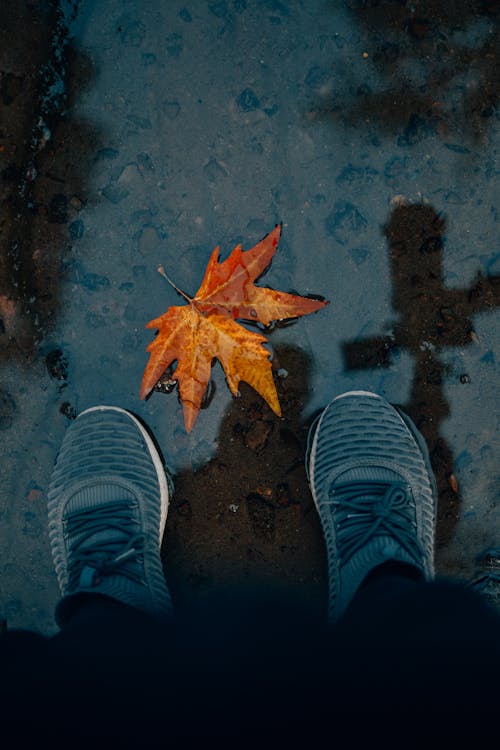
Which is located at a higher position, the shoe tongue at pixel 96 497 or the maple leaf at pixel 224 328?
the maple leaf at pixel 224 328

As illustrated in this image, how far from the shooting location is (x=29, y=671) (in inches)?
52.1

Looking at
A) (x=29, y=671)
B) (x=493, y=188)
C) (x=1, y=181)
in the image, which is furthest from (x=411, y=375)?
(x=1, y=181)

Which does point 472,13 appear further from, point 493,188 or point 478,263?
point 478,263

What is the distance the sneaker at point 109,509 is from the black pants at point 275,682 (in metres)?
0.33

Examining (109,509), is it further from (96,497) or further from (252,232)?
(252,232)

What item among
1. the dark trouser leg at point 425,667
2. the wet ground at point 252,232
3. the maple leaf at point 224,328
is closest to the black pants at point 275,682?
the dark trouser leg at point 425,667

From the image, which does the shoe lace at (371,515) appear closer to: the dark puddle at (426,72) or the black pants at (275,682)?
the black pants at (275,682)

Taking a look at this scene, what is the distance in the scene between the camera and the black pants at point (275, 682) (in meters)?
1.06

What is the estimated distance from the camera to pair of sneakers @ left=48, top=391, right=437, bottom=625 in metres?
1.77

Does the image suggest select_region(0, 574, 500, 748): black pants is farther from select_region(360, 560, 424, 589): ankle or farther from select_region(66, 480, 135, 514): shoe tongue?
select_region(66, 480, 135, 514): shoe tongue

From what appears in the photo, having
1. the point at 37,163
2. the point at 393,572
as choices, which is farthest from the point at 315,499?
the point at 37,163

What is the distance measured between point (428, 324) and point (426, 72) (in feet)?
3.07

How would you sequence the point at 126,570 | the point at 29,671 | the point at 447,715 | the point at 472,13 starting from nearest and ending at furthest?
the point at 447,715 < the point at 29,671 < the point at 126,570 < the point at 472,13

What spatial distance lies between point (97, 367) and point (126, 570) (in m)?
0.75
